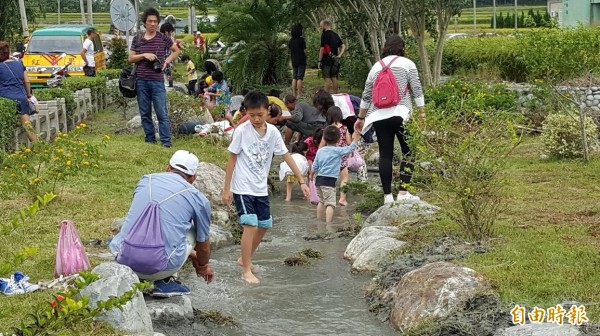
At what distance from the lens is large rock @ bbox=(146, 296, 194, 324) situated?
20.4 ft

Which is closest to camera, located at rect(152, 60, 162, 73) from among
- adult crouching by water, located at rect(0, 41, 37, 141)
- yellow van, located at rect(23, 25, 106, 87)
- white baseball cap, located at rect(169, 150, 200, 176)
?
adult crouching by water, located at rect(0, 41, 37, 141)

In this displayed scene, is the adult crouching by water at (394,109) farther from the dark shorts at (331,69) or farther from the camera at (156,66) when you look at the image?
the dark shorts at (331,69)

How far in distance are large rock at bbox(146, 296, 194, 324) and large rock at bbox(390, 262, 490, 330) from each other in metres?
1.40

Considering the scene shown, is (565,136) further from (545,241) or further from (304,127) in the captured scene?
(545,241)

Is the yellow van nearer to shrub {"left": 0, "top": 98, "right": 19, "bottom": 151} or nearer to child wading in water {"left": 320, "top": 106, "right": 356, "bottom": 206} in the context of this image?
shrub {"left": 0, "top": 98, "right": 19, "bottom": 151}

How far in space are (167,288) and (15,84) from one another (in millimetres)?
7426

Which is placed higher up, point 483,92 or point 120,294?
point 483,92

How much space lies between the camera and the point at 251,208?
305 inches

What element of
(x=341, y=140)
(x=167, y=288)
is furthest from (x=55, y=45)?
(x=167, y=288)

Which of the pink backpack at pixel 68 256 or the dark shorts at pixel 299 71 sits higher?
the dark shorts at pixel 299 71

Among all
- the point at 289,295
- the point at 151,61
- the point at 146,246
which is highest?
the point at 151,61

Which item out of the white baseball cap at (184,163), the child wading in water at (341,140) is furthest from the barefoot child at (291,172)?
the white baseball cap at (184,163)

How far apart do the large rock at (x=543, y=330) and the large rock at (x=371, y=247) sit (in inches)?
93.3

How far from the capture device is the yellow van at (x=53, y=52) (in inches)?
906
